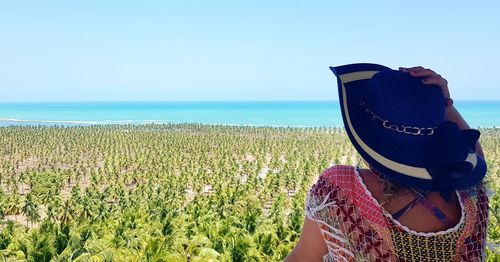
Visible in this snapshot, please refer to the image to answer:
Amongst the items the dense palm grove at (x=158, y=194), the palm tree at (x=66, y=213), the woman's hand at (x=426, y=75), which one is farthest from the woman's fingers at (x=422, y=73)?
the palm tree at (x=66, y=213)

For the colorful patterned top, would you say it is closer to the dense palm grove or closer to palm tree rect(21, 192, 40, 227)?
the dense palm grove

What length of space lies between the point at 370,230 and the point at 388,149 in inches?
14.6

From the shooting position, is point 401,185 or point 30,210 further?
point 30,210

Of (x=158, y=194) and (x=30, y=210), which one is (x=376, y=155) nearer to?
(x=30, y=210)

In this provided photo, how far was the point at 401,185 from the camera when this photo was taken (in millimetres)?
2006

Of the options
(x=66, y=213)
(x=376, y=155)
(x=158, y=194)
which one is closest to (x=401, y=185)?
(x=376, y=155)

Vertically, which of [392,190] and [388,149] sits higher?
[388,149]

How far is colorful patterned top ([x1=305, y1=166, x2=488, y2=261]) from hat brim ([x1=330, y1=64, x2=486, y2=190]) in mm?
122

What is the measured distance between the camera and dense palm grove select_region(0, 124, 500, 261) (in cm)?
2655

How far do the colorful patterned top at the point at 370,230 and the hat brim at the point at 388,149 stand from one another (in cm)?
12

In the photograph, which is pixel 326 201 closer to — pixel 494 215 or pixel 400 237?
pixel 400 237

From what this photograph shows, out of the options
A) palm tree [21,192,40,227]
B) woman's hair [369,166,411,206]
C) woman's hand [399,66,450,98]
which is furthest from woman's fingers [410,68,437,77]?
palm tree [21,192,40,227]

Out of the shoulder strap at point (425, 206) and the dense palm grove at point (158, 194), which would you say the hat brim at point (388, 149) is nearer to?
the shoulder strap at point (425, 206)

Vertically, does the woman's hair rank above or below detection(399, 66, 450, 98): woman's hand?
below
